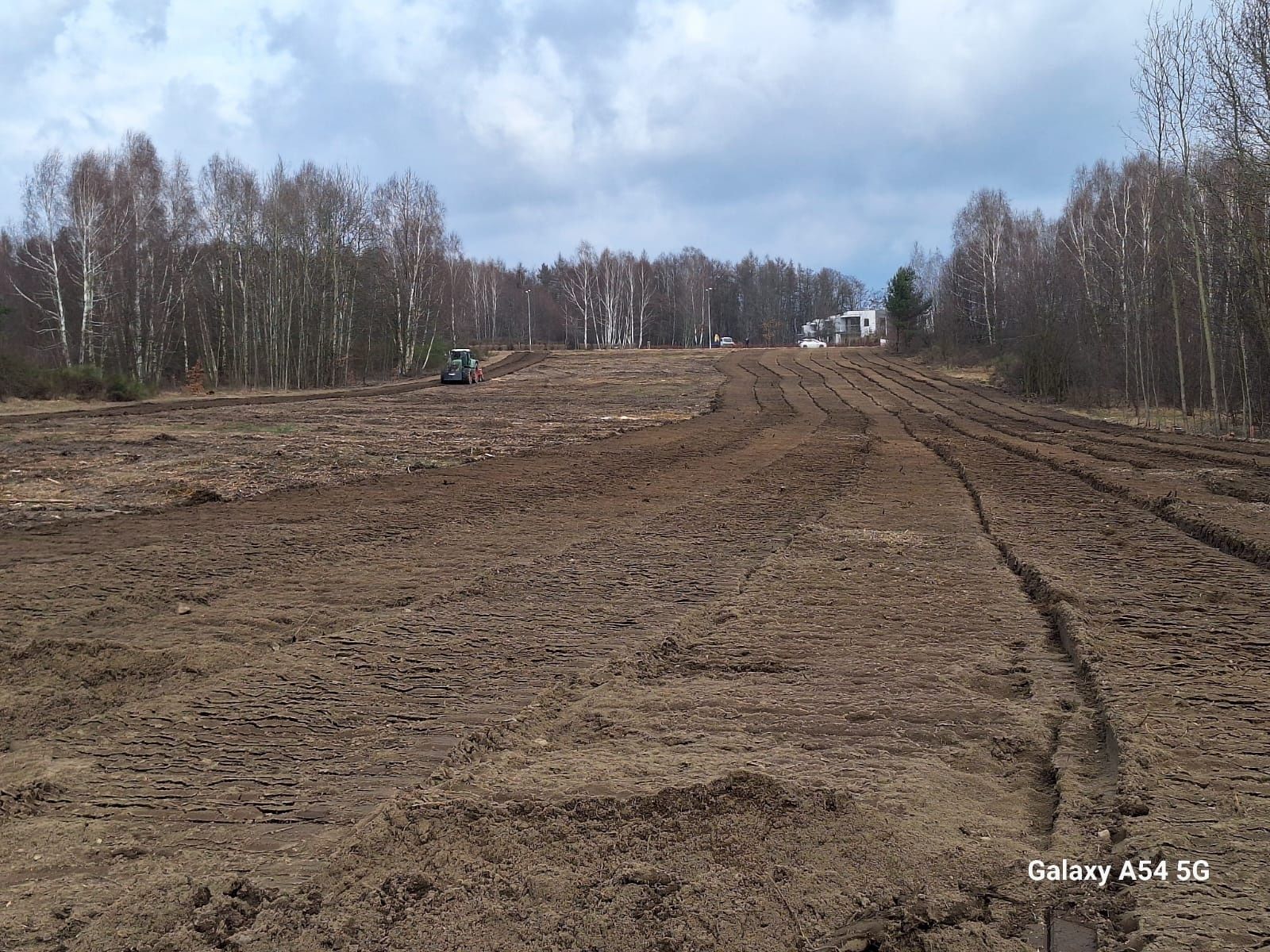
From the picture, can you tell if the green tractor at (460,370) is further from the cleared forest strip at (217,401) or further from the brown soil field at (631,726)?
the brown soil field at (631,726)

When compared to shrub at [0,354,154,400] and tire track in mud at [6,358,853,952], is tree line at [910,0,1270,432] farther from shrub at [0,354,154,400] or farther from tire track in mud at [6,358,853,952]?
shrub at [0,354,154,400]

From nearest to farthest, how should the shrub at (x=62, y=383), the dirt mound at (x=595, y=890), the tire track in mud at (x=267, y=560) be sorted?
the dirt mound at (x=595, y=890) < the tire track in mud at (x=267, y=560) < the shrub at (x=62, y=383)

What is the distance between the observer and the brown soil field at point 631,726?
2.85m

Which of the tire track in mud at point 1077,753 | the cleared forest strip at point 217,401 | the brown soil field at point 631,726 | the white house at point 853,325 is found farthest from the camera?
the white house at point 853,325

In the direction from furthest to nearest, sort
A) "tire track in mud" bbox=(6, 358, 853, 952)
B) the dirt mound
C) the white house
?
the white house → "tire track in mud" bbox=(6, 358, 853, 952) → the dirt mound

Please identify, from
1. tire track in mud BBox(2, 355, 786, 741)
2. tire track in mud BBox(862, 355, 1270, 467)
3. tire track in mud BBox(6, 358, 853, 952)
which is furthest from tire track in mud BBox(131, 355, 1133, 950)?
tire track in mud BBox(862, 355, 1270, 467)

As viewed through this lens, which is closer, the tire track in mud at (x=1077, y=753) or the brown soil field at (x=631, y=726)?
the brown soil field at (x=631, y=726)

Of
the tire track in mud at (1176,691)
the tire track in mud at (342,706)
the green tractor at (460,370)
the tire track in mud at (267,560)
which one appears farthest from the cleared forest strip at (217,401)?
the tire track in mud at (1176,691)

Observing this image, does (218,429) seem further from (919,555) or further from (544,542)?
(919,555)

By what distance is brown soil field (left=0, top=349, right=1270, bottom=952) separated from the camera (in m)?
2.85

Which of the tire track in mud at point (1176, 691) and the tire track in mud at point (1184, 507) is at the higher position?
the tire track in mud at point (1184, 507)

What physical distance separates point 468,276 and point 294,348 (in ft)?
167

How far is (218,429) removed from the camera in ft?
72.1

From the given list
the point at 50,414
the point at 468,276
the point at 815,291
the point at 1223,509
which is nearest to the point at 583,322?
the point at 468,276
